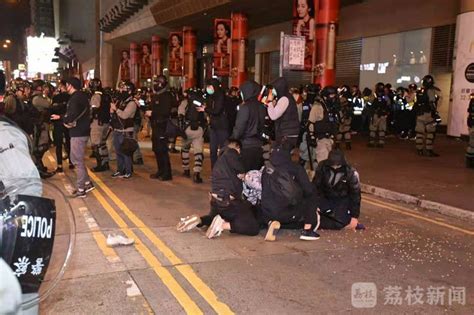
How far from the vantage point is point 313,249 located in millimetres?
5910

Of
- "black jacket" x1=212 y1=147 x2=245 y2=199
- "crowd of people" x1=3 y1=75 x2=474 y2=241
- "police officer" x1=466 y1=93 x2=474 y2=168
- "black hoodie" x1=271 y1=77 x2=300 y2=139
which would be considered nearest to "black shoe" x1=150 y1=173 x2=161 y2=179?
"crowd of people" x1=3 y1=75 x2=474 y2=241

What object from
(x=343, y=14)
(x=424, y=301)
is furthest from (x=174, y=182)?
(x=343, y=14)

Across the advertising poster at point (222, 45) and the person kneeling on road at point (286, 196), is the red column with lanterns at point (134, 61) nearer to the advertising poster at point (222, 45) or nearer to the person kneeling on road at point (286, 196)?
the advertising poster at point (222, 45)

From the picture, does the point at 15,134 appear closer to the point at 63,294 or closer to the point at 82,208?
the point at 63,294

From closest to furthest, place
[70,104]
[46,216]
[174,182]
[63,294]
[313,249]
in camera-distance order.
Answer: [46,216] → [63,294] → [313,249] → [70,104] → [174,182]

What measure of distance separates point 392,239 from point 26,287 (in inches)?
194

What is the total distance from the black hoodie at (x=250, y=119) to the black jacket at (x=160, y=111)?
261 cm

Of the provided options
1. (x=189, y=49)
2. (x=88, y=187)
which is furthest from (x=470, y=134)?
(x=189, y=49)

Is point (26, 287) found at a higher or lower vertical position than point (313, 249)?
higher

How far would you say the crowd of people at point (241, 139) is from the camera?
6.37 meters

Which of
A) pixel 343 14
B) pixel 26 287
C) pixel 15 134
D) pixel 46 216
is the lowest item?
pixel 26 287

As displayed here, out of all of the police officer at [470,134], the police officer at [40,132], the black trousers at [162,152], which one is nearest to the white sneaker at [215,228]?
the black trousers at [162,152]

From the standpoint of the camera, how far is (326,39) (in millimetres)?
17312

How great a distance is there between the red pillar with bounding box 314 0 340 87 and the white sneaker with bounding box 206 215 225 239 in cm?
1229
